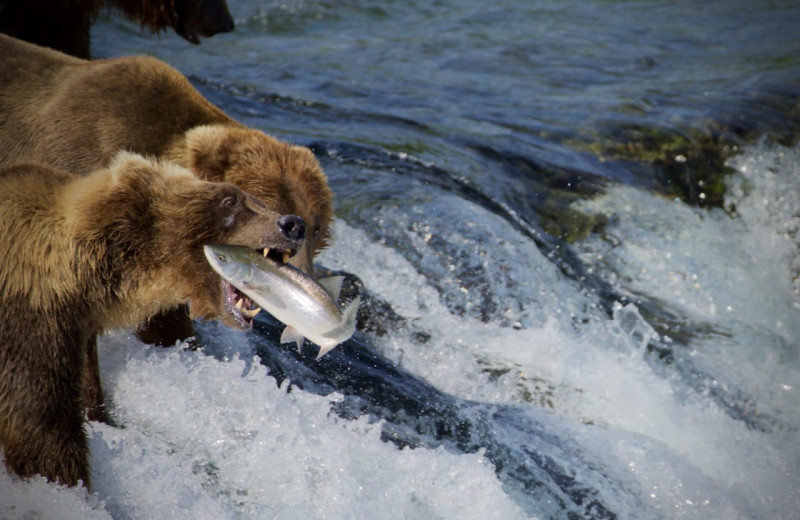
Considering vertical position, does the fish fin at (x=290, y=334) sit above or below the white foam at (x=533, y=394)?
above

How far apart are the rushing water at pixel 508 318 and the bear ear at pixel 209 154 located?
75 cm

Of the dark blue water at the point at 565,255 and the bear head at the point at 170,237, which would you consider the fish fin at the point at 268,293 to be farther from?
the dark blue water at the point at 565,255

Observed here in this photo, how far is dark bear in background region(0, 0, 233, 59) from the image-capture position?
266 inches

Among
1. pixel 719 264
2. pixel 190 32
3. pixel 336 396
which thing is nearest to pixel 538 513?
pixel 336 396

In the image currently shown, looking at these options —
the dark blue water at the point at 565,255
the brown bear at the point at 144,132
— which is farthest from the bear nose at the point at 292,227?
the dark blue water at the point at 565,255

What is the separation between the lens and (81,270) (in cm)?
320

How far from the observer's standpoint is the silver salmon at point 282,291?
305 centimetres

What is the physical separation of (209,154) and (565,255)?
2.73 metres

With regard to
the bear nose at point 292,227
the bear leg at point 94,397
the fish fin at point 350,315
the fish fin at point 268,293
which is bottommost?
the bear leg at point 94,397

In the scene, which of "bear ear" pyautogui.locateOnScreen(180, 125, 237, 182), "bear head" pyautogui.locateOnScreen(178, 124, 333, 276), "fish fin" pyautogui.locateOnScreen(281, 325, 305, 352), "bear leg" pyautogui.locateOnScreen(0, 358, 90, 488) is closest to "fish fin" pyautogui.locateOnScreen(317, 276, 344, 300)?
"fish fin" pyautogui.locateOnScreen(281, 325, 305, 352)

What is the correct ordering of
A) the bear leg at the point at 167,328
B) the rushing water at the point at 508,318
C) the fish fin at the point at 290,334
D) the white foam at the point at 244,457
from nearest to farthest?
the fish fin at the point at 290,334, the white foam at the point at 244,457, the rushing water at the point at 508,318, the bear leg at the point at 167,328

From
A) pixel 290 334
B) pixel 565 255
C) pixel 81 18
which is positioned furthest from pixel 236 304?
pixel 81 18

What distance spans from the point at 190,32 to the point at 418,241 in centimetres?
237

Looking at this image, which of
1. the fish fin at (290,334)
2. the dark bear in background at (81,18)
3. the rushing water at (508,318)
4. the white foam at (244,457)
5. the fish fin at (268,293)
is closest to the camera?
the fish fin at (268,293)
